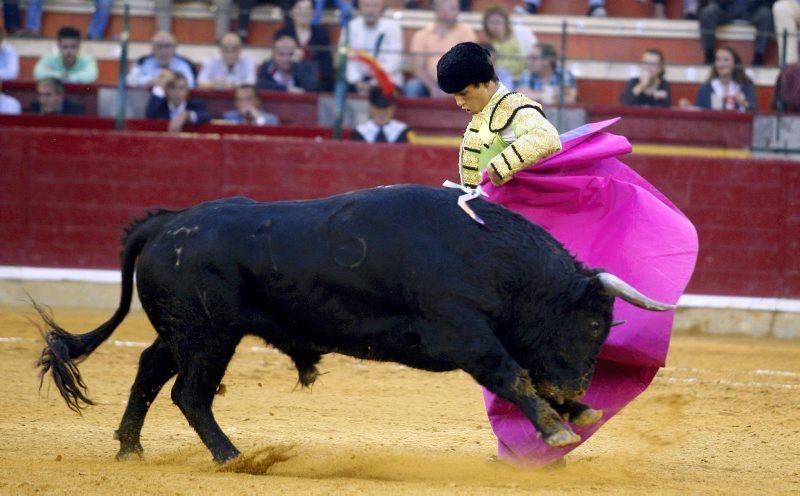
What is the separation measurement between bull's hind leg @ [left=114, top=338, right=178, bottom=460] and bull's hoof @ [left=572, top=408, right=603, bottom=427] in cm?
148

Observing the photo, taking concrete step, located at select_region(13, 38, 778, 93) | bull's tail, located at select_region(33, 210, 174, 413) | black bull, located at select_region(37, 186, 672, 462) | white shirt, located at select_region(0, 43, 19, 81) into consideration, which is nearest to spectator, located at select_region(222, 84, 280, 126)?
concrete step, located at select_region(13, 38, 778, 93)

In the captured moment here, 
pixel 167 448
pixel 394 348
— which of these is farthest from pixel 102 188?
pixel 394 348

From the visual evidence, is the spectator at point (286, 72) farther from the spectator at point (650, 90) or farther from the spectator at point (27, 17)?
the spectator at point (650, 90)

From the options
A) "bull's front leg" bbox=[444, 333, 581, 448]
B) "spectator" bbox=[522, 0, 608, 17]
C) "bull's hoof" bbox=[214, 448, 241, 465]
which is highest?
"spectator" bbox=[522, 0, 608, 17]

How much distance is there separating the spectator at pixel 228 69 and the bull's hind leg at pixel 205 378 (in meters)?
5.84

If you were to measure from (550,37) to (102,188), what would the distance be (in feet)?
12.6

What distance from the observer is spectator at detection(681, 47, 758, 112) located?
952 cm

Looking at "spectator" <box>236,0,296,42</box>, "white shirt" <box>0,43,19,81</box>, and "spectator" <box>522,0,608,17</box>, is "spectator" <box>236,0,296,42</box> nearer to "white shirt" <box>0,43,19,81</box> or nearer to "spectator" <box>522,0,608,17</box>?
"white shirt" <box>0,43,19,81</box>

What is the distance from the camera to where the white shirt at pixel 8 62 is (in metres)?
10.2

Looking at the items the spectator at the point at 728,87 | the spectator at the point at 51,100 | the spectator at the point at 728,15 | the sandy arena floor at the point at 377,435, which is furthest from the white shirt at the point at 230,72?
the spectator at the point at 728,15

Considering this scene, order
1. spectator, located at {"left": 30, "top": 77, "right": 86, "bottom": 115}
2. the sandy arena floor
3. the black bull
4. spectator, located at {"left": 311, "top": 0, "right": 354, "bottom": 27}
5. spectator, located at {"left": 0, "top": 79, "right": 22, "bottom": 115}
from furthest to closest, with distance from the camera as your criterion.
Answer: spectator, located at {"left": 311, "top": 0, "right": 354, "bottom": 27} < spectator, located at {"left": 0, "top": 79, "right": 22, "bottom": 115} < spectator, located at {"left": 30, "top": 77, "right": 86, "bottom": 115} < the sandy arena floor < the black bull

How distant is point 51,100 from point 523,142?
19.4 feet

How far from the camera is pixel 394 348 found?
4223 millimetres

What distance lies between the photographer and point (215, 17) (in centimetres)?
1109
